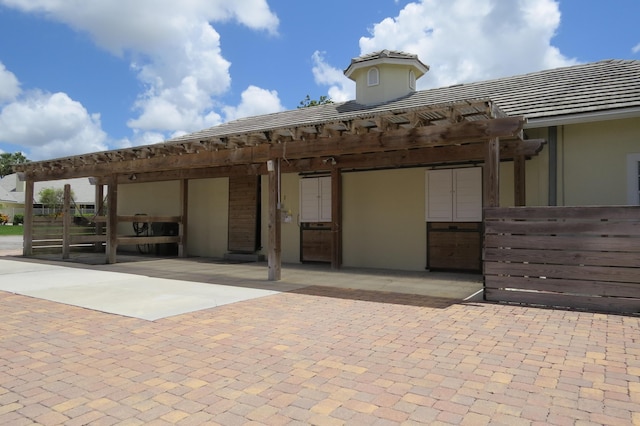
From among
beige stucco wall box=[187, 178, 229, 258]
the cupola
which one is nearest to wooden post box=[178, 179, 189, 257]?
beige stucco wall box=[187, 178, 229, 258]

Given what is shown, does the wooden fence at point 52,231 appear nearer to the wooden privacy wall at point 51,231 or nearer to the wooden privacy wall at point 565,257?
the wooden privacy wall at point 51,231

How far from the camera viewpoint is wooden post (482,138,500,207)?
6.15 metres

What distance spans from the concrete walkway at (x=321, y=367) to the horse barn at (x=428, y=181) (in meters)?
0.79

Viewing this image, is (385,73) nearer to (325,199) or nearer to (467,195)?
(325,199)

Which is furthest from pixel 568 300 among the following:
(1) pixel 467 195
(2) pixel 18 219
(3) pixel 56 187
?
(3) pixel 56 187

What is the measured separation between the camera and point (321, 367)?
350cm

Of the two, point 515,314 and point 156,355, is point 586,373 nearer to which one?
point 515,314

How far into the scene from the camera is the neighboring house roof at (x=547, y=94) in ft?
25.1

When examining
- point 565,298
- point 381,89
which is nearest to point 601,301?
point 565,298

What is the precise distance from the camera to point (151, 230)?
14.5 m

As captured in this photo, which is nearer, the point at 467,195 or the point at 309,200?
the point at 467,195

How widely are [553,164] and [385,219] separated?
3.63 meters

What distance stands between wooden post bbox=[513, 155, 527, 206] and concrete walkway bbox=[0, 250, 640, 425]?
312cm

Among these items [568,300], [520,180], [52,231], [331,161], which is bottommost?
[568,300]
